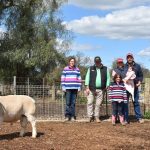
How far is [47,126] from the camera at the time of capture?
44.6ft

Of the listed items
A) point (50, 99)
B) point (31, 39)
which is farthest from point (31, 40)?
point (50, 99)

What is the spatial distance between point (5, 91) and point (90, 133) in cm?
488

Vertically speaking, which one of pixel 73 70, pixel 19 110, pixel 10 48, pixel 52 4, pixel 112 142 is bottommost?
pixel 112 142

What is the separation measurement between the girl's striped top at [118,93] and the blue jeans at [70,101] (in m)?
1.18

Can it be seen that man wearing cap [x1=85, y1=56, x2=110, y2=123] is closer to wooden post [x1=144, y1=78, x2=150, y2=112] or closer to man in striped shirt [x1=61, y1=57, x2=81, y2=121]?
man in striped shirt [x1=61, y1=57, x2=81, y2=121]

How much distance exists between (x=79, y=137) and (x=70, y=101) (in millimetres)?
3861

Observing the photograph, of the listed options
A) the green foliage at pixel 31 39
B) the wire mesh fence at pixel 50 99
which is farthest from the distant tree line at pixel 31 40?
the wire mesh fence at pixel 50 99

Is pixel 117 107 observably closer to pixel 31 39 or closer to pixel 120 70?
pixel 120 70

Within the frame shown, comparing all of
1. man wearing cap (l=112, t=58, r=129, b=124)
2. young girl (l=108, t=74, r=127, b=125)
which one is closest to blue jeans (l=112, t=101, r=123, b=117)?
young girl (l=108, t=74, r=127, b=125)

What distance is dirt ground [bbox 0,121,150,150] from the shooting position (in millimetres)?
10266

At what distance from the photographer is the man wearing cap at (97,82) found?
49.6 feet

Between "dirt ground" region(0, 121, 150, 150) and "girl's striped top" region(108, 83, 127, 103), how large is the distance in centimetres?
99

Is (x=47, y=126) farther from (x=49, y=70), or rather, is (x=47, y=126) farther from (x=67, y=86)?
(x=49, y=70)

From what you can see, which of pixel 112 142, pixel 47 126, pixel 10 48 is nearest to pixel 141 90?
pixel 47 126
